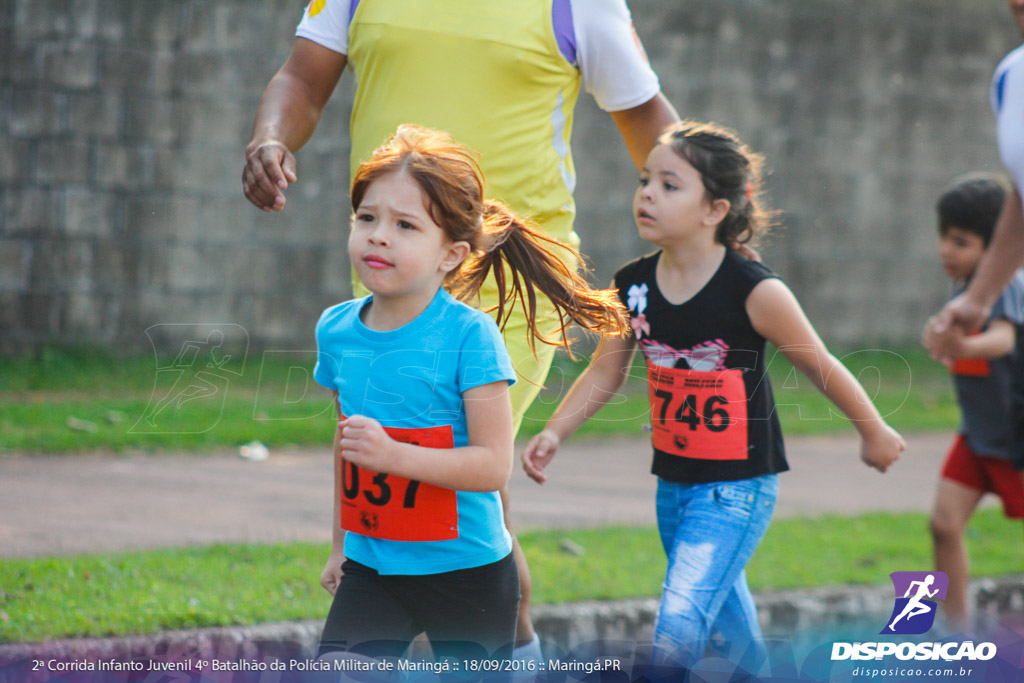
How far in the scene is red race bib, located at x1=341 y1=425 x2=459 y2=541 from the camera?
2301mm

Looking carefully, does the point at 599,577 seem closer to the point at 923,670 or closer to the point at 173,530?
the point at 173,530

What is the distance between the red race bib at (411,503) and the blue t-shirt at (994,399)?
2.57 m

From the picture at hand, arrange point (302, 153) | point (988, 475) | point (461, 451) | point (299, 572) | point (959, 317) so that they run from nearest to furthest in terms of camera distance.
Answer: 1. point (461, 451)
2. point (959, 317)
3. point (299, 572)
4. point (988, 475)
5. point (302, 153)

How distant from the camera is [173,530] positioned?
15.0 ft

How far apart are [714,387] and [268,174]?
1.23 m

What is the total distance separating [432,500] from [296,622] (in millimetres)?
1555

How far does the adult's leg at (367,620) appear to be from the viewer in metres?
2.29

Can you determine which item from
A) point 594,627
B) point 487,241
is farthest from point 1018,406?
point 487,241

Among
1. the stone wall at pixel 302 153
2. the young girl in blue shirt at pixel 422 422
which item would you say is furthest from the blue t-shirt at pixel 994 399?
the stone wall at pixel 302 153

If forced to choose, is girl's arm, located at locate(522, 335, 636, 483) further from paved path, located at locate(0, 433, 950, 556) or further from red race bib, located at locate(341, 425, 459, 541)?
paved path, located at locate(0, 433, 950, 556)

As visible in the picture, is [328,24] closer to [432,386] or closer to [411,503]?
[432,386]

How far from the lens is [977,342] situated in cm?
392

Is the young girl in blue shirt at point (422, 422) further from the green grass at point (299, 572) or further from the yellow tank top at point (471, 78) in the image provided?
the green grass at point (299, 572)

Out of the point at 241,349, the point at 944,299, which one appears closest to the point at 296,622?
the point at 241,349
